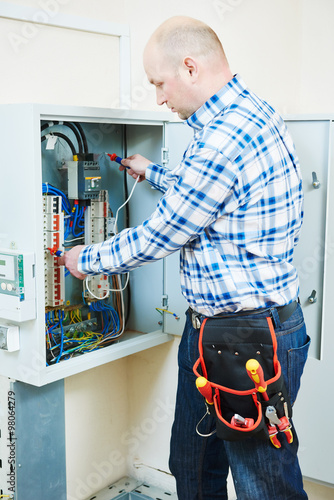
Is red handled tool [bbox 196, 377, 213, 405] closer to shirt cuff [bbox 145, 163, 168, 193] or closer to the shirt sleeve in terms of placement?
the shirt sleeve

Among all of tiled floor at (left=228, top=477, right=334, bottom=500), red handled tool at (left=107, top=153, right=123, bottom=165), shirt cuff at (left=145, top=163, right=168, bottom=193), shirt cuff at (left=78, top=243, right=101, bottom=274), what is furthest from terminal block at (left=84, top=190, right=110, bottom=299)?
tiled floor at (left=228, top=477, right=334, bottom=500)

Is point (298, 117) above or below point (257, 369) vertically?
above

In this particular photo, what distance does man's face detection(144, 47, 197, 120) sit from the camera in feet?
4.79

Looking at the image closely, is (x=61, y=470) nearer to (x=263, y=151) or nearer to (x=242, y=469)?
(x=242, y=469)

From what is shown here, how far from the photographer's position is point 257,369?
4.48 ft

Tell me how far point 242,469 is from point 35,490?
753mm

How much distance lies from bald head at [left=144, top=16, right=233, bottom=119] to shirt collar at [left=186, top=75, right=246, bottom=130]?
22 mm

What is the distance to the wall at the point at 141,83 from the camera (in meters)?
2.05

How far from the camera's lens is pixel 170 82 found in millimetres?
1477

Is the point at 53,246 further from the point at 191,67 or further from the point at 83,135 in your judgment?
the point at 191,67

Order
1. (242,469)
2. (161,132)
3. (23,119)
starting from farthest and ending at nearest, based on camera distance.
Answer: (161,132) → (23,119) → (242,469)

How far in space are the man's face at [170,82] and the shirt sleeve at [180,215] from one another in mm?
187

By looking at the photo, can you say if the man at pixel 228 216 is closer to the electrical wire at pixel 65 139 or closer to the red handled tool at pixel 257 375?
the red handled tool at pixel 257 375

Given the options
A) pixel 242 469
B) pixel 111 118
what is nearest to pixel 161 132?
pixel 111 118
